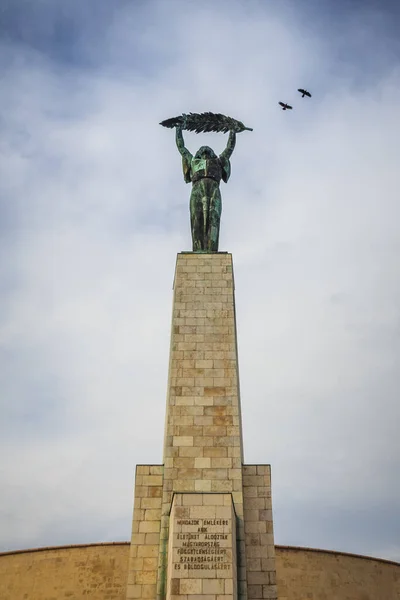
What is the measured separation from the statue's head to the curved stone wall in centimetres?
1117

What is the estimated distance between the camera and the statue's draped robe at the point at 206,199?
13500mm

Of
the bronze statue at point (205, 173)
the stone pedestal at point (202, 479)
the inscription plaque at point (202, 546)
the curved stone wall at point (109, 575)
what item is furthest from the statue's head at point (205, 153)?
the curved stone wall at point (109, 575)

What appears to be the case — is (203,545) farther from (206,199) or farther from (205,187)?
(205,187)

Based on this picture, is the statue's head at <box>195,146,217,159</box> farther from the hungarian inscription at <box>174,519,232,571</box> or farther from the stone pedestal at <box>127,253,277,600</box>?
the hungarian inscription at <box>174,519,232,571</box>

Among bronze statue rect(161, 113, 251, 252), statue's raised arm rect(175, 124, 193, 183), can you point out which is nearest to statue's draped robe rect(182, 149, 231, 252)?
bronze statue rect(161, 113, 251, 252)

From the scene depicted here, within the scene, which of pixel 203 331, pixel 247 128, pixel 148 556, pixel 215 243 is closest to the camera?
pixel 148 556

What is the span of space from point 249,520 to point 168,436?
6.62 ft

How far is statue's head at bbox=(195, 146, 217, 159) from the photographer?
14.4 meters

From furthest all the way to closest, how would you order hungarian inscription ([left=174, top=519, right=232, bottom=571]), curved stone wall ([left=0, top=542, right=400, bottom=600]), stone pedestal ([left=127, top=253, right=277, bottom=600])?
1. curved stone wall ([left=0, top=542, right=400, bottom=600])
2. stone pedestal ([left=127, top=253, right=277, bottom=600])
3. hungarian inscription ([left=174, top=519, right=232, bottom=571])

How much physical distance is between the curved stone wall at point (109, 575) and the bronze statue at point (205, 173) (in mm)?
9494

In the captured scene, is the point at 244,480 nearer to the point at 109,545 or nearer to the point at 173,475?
the point at 173,475

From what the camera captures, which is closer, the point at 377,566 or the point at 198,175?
the point at 198,175

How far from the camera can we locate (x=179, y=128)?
49.1ft

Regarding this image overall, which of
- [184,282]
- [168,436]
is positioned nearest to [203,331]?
[184,282]
